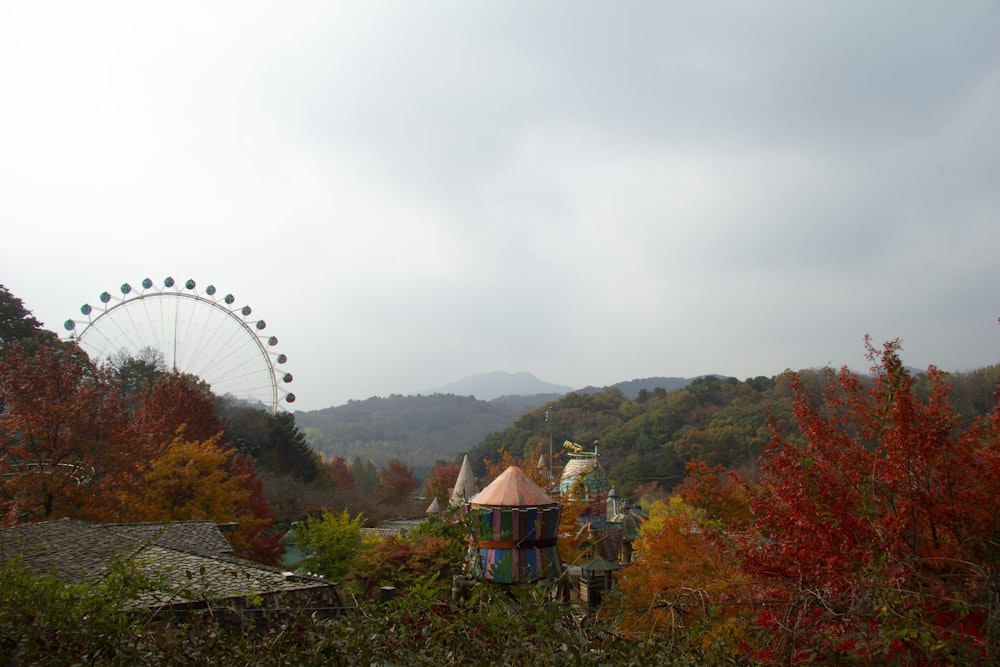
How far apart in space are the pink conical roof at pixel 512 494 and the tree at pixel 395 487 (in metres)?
51.5

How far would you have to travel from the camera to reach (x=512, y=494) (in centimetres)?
1116

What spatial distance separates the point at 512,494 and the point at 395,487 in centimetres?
5475

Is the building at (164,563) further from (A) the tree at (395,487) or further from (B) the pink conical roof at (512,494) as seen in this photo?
(A) the tree at (395,487)

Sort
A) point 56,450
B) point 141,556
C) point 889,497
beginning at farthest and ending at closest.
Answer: point 56,450, point 141,556, point 889,497

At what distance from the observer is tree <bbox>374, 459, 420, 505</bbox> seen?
62.2 meters

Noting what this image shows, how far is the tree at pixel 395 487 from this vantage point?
6219 cm

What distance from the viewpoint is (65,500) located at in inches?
688

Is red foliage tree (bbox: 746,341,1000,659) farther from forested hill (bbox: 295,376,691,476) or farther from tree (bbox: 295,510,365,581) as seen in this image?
forested hill (bbox: 295,376,691,476)

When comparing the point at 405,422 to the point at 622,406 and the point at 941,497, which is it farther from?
the point at 941,497

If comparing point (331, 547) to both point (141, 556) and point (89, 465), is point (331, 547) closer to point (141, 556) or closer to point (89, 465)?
point (89, 465)

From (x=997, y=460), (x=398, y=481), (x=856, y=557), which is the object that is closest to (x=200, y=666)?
(x=856, y=557)

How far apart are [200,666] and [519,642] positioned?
1.56 meters

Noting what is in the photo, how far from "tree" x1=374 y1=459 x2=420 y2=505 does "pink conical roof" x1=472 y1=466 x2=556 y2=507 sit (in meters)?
51.5

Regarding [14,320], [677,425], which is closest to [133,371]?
[14,320]
